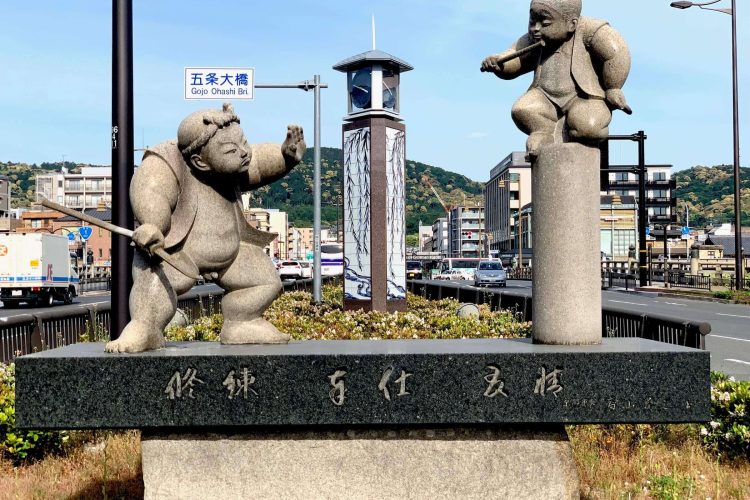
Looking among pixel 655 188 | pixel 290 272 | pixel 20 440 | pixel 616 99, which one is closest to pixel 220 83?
pixel 20 440

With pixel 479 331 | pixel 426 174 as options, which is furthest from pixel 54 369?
pixel 426 174

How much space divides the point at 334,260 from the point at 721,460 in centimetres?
4605

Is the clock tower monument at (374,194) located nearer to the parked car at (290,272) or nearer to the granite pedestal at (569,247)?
the granite pedestal at (569,247)

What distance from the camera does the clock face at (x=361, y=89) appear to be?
17.9 meters

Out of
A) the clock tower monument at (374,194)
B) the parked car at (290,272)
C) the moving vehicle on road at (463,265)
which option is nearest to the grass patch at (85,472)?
the clock tower monument at (374,194)

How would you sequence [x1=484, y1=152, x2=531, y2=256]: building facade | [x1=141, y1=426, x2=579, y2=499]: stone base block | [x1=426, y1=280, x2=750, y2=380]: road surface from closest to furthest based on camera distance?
1. [x1=141, y1=426, x2=579, y2=499]: stone base block
2. [x1=426, y1=280, x2=750, y2=380]: road surface
3. [x1=484, y1=152, x2=531, y2=256]: building facade

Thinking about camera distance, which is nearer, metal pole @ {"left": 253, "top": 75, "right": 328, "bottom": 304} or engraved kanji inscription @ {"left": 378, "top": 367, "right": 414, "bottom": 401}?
engraved kanji inscription @ {"left": 378, "top": 367, "right": 414, "bottom": 401}

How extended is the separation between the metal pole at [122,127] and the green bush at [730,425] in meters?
→ 5.37

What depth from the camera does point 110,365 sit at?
484cm

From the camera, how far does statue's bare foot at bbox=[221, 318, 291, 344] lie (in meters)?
5.59

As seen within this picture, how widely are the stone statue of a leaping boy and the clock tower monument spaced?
1188cm

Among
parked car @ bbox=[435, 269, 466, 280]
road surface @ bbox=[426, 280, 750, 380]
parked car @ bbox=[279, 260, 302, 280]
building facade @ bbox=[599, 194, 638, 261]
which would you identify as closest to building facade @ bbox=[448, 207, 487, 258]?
building facade @ bbox=[599, 194, 638, 261]

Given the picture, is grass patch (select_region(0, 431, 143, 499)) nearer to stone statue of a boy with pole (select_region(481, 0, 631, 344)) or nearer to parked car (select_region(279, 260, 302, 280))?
stone statue of a boy with pole (select_region(481, 0, 631, 344))

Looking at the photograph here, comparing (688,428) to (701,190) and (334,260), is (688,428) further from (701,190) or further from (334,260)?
(701,190)
